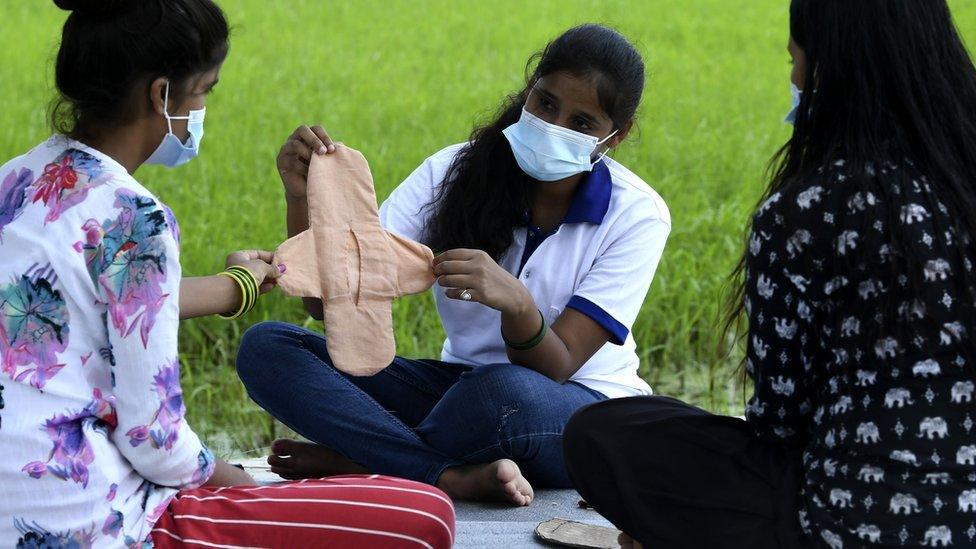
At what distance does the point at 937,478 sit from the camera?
81.6 inches

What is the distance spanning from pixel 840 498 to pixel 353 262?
1251 mm

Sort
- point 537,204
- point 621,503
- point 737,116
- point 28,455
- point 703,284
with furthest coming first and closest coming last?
point 737,116 < point 703,284 < point 537,204 < point 621,503 < point 28,455

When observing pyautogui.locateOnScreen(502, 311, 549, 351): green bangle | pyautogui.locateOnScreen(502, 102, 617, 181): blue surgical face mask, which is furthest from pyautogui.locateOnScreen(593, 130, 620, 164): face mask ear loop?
pyautogui.locateOnScreen(502, 311, 549, 351): green bangle

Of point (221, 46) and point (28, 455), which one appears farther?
point (221, 46)

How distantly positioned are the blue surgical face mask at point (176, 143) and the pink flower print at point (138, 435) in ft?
1.81

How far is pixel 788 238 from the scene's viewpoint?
210 centimetres

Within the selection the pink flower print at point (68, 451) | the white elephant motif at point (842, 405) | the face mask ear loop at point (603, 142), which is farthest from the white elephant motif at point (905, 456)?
the pink flower print at point (68, 451)

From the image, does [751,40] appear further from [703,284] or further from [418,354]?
[418,354]

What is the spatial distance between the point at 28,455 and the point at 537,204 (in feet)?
5.23

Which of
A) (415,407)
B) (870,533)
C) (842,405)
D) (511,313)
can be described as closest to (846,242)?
(842,405)

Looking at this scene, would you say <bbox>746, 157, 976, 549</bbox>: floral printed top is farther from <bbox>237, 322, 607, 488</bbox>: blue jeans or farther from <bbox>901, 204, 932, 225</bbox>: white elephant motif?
<bbox>237, 322, 607, 488</bbox>: blue jeans

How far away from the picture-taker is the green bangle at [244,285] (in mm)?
2373

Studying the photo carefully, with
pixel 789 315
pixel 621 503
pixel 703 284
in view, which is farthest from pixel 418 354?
pixel 789 315

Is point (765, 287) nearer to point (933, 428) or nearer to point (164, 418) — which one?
point (933, 428)
